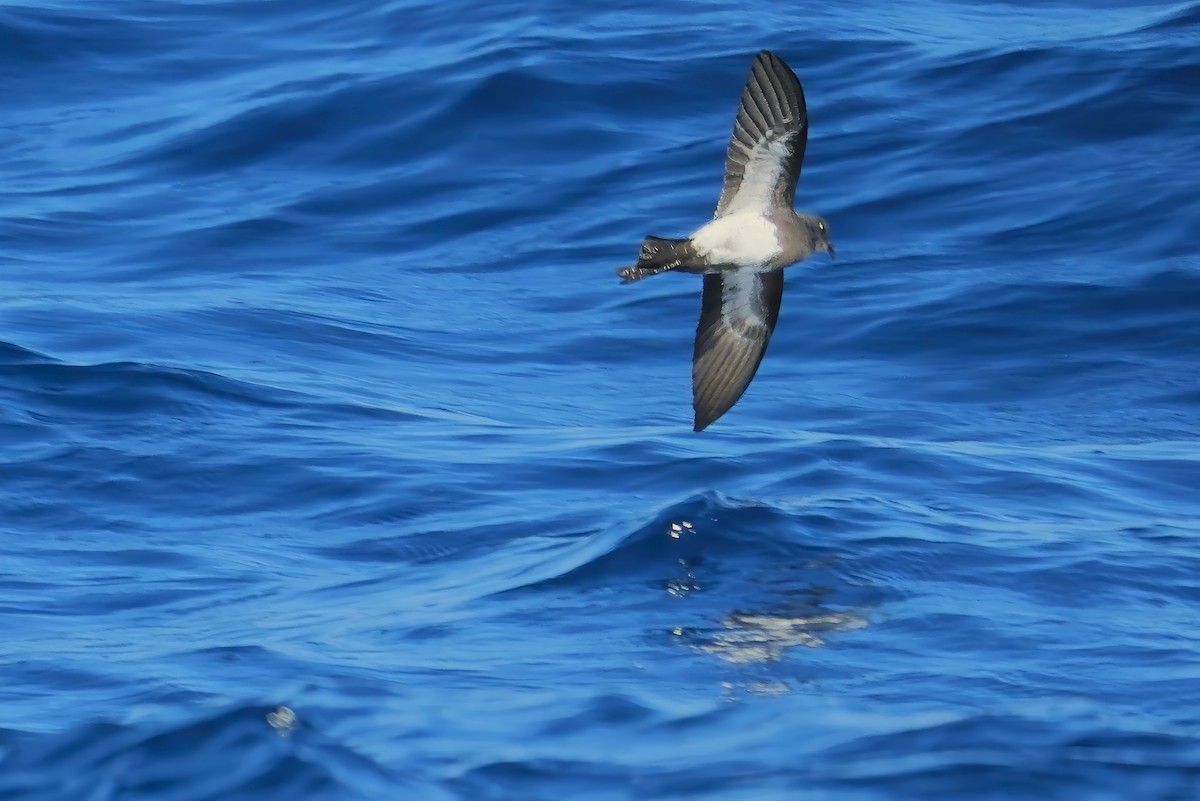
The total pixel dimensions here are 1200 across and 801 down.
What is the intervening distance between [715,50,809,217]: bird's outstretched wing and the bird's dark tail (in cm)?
32

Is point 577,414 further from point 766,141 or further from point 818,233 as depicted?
point 766,141

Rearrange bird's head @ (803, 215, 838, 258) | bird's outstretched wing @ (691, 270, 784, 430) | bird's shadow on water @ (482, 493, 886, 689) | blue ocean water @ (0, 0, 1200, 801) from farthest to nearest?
bird's outstretched wing @ (691, 270, 784, 430) < bird's head @ (803, 215, 838, 258) < bird's shadow on water @ (482, 493, 886, 689) < blue ocean water @ (0, 0, 1200, 801)

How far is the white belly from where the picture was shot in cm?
700

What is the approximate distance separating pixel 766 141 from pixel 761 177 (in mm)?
139

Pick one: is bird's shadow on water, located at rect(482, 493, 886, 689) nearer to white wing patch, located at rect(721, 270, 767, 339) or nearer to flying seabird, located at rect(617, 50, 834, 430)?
flying seabird, located at rect(617, 50, 834, 430)

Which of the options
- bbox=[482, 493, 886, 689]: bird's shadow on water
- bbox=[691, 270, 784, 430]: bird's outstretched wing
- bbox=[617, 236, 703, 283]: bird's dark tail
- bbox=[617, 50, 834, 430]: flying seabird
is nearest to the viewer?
bbox=[482, 493, 886, 689]: bird's shadow on water

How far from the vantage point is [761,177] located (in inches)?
281

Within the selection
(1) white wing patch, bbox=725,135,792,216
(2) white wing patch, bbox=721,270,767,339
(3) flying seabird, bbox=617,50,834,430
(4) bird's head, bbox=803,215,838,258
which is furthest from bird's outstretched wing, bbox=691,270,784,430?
(1) white wing patch, bbox=725,135,792,216

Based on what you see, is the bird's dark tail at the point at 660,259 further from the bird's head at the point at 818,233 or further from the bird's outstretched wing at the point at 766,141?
the bird's head at the point at 818,233

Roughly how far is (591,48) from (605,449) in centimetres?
509

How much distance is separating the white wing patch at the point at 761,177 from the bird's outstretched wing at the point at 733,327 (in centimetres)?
59

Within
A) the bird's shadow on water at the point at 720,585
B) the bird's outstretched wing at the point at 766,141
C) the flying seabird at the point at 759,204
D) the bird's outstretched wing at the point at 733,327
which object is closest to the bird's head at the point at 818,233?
the flying seabird at the point at 759,204

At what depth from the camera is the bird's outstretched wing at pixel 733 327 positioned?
7.75 meters

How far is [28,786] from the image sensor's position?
5.32m
